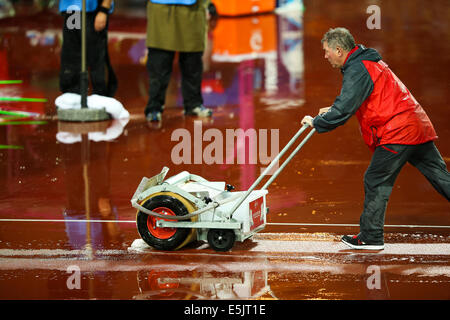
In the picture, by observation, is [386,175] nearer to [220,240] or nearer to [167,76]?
[220,240]

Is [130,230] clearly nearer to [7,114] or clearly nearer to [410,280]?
[410,280]

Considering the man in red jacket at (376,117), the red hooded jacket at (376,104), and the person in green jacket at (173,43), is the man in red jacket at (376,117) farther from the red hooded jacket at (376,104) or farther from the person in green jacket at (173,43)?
the person in green jacket at (173,43)

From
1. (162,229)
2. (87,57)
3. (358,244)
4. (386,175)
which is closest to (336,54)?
(386,175)

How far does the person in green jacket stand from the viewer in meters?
11.0

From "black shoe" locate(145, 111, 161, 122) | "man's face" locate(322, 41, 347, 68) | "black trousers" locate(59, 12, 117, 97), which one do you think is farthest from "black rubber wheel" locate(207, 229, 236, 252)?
"black trousers" locate(59, 12, 117, 97)

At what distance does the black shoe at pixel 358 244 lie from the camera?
6.55 m

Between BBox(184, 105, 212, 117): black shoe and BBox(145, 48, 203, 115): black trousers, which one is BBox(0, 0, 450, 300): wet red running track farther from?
BBox(145, 48, 203, 115): black trousers

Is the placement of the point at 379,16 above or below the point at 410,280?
above

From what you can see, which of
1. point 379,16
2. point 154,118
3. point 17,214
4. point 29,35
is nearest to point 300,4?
point 379,16

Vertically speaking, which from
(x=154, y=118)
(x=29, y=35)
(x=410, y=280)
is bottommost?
(x=410, y=280)

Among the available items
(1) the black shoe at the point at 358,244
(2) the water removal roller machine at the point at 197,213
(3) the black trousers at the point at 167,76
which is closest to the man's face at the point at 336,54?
(2) the water removal roller machine at the point at 197,213

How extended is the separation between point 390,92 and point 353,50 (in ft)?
1.32

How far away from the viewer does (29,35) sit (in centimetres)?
1933

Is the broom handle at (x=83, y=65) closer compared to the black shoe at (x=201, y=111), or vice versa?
the broom handle at (x=83, y=65)
